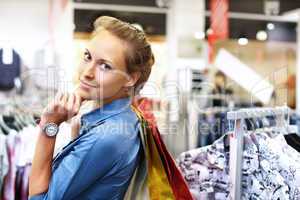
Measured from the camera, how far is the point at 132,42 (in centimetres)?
110

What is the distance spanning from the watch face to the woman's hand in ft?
0.05

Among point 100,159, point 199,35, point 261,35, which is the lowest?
point 100,159

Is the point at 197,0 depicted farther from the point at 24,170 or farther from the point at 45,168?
the point at 45,168

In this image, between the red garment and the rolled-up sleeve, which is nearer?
the rolled-up sleeve

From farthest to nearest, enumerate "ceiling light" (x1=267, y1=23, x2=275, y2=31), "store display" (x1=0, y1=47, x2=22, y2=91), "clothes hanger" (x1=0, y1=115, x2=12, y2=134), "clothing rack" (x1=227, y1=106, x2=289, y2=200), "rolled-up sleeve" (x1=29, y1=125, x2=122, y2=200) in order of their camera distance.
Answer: "ceiling light" (x1=267, y1=23, x2=275, y2=31), "store display" (x1=0, y1=47, x2=22, y2=91), "clothes hanger" (x1=0, y1=115, x2=12, y2=134), "clothing rack" (x1=227, y1=106, x2=289, y2=200), "rolled-up sleeve" (x1=29, y1=125, x2=122, y2=200)

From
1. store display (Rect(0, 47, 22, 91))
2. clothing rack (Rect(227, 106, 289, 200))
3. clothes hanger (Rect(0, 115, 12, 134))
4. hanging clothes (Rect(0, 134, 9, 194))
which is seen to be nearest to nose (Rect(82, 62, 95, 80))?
clothing rack (Rect(227, 106, 289, 200))

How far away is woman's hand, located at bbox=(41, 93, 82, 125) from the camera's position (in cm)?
105

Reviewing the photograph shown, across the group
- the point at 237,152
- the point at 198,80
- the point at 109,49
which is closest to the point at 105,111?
the point at 109,49

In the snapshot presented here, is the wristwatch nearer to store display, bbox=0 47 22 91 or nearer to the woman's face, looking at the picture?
the woman's face

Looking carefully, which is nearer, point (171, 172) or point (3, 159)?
point (171, 172)

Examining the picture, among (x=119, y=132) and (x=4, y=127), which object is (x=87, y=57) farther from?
(x=4, y=127)

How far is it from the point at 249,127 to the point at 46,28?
201 inches

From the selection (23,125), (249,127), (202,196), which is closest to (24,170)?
(23,125)

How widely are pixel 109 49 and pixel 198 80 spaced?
152 inches
